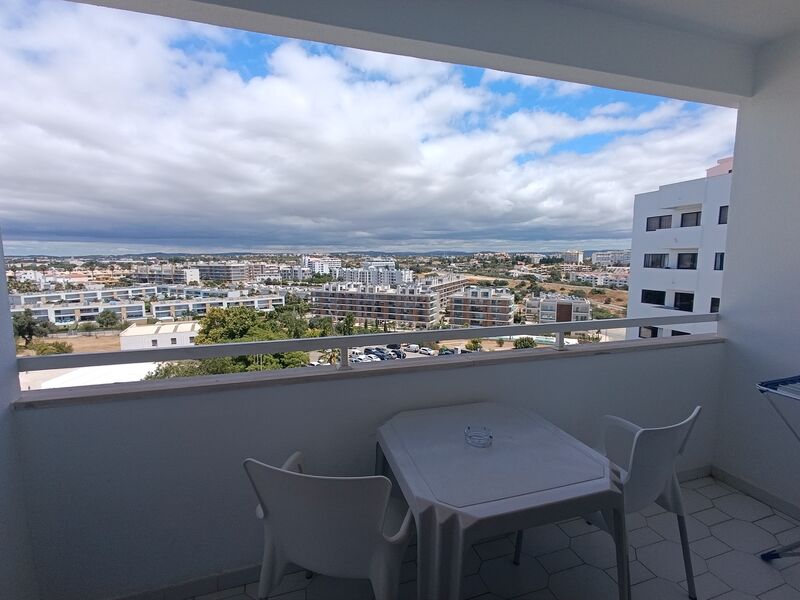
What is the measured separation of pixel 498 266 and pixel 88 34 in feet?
7.13

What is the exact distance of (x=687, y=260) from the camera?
9.37ft

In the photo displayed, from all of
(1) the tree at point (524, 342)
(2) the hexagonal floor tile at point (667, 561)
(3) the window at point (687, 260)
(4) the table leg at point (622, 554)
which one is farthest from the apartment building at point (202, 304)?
(3) the window at point (687, 260)

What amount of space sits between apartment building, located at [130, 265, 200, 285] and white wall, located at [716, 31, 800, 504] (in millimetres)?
3345

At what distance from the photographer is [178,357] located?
58.9 inches

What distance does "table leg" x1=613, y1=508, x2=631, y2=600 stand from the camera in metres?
1.24

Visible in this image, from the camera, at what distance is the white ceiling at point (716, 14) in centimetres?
183

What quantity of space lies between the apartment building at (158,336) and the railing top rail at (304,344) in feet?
0.10

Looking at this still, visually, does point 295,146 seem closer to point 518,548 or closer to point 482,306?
point 482,306

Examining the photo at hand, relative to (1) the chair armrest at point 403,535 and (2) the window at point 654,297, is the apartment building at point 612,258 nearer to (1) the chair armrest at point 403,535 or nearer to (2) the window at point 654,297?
(2) the window at point 654,297

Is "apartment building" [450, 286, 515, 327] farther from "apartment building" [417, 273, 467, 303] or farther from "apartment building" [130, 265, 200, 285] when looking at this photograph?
"apartment building" [130, 265, 200, 285]

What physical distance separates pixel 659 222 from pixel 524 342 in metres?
1.90

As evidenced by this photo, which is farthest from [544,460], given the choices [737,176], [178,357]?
[737,176]

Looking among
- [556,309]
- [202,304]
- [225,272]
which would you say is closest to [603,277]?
[556,309]

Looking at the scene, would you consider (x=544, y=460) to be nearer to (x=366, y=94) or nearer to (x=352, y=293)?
(x=352, y=293)
